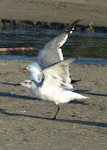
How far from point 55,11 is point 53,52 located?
122 feet

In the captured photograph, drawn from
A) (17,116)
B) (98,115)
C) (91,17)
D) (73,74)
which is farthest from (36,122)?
(91,17)

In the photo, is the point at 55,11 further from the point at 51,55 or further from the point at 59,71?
the point at 59,71

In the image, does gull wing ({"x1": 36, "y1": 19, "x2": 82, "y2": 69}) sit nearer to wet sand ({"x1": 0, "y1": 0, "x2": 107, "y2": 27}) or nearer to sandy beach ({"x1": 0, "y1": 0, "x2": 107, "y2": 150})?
sandy beach ({"x1": 0, "y1": 0, "x2": 107, "y2": 150})

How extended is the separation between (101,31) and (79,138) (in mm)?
26244

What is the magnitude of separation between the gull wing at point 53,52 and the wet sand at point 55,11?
89.7ft

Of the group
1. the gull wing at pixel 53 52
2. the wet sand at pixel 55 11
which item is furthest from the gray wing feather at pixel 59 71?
the wet sand at pixel 55 11

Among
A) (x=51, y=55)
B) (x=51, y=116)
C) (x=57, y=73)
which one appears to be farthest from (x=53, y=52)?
(x=51, y=116)

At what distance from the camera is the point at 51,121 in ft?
22.9

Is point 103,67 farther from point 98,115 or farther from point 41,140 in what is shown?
point 41,140

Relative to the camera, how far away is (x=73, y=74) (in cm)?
1220

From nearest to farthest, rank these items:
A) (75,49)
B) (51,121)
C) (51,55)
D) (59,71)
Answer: (59,71) < (51,121) < (51,55) < (75,49)

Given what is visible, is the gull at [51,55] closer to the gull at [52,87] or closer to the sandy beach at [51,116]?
the gull at [52,87]

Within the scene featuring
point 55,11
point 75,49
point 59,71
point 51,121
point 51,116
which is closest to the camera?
point 59,71

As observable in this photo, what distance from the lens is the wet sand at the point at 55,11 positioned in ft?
124
